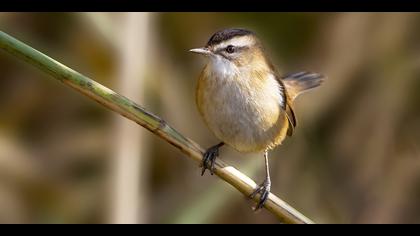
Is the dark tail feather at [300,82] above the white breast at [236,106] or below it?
below

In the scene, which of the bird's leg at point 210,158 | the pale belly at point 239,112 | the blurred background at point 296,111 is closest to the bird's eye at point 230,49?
the pale belly at point 239,112

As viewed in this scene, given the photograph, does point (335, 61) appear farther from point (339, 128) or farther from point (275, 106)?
point (275, 106)

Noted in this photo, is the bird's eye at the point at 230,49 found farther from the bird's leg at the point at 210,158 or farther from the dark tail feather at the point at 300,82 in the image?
the dark tail feather at the point at 300,82

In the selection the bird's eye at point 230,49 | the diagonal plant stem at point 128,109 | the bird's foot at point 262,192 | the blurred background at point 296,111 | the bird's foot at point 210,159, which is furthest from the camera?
the blurred background at point 296,111

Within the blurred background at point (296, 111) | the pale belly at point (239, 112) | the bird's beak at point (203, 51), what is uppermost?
the bird's beak at point (203, 51)

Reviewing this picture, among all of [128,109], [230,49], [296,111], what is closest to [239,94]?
[230,49]
